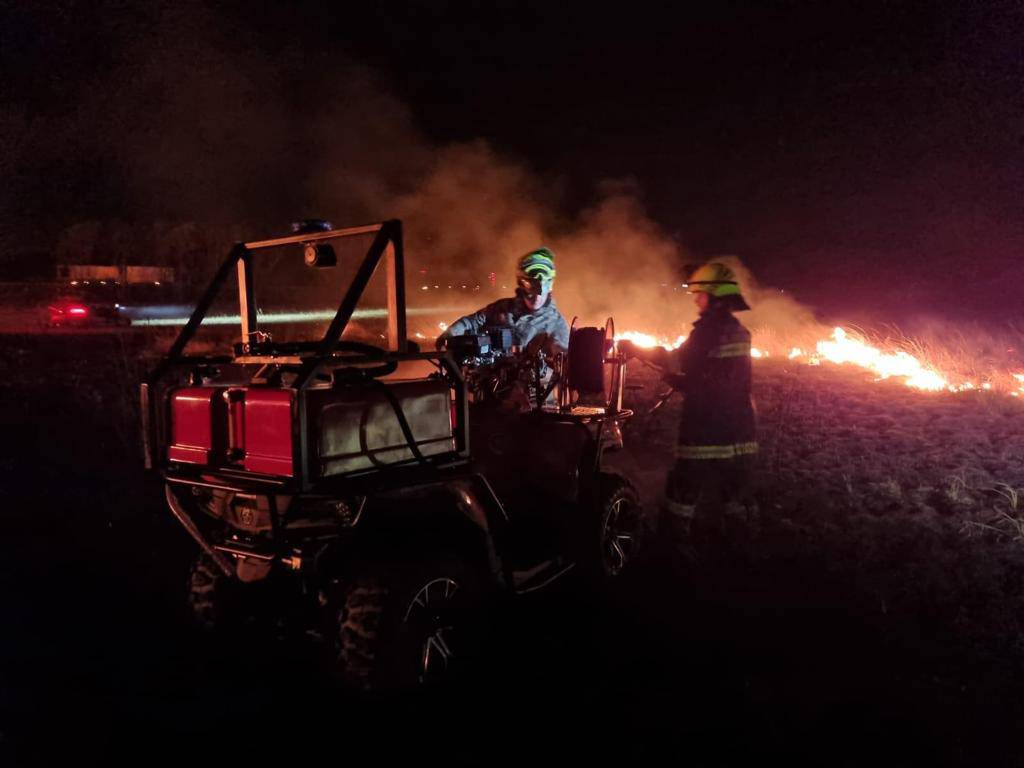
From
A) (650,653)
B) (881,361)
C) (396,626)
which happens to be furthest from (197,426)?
(881,361)

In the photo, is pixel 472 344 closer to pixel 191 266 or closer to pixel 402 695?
pixel 402 695

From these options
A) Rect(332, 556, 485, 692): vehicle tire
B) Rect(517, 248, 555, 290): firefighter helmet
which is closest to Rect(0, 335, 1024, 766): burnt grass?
Rect(332, 556, 485, 692): vehicle tire

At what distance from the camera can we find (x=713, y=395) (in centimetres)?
547

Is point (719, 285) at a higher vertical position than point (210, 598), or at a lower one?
higher

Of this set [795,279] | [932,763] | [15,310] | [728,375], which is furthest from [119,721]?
[795,279]

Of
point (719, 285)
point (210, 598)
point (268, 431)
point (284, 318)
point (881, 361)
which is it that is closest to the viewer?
point (268, 431)

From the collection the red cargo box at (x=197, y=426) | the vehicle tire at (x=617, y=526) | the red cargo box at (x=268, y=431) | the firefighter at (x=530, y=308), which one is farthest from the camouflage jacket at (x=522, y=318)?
the red cargo box at (x=268, y=431)

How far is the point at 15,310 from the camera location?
27.0 meters

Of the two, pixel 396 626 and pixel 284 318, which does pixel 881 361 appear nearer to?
pixel 396 626

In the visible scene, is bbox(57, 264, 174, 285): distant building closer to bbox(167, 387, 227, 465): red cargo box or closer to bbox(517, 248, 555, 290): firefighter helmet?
bbox(517, 248, 555, 290): firefighter helmet

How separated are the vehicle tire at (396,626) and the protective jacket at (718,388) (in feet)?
7.50

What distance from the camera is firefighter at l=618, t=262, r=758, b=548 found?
5.43 m

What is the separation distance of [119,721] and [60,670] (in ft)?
2.41

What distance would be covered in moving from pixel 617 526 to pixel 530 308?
191cm
